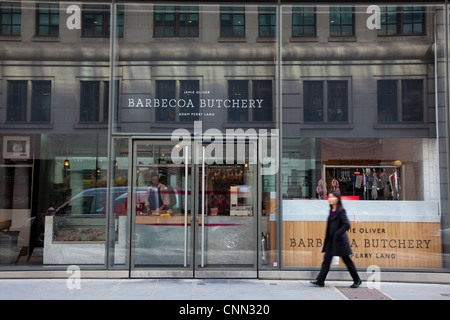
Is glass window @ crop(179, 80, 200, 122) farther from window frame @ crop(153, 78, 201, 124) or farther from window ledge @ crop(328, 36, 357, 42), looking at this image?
window ledge @ crop(328, 36, 357, 42)

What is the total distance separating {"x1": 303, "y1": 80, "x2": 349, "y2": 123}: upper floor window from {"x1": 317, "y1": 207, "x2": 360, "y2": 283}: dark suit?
2058 millimetres

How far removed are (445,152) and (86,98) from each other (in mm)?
7169

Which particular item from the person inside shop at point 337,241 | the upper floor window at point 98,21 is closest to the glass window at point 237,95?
the person inside shop at point 337,241

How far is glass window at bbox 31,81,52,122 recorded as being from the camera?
8.88 m

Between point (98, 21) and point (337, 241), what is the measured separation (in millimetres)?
6252

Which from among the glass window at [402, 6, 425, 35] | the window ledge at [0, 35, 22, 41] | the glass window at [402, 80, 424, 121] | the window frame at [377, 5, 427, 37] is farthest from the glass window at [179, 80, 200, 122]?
the glass window at [402, 6, 425, 35]

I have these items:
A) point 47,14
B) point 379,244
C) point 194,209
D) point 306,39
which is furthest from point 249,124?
point 47,14

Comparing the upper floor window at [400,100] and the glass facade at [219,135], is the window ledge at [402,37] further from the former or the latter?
the upper floor window at [400,100]

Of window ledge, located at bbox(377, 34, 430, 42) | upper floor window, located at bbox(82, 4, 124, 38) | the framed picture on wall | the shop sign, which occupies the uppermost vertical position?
upper floor window, located at bbox(82, 4, 124, 38)

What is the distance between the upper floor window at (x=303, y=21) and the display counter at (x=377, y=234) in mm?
3407

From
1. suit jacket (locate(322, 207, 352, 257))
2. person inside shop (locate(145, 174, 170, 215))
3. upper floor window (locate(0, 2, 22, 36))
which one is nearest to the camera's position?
suit jacket (locate(322, 207, 352, 257))

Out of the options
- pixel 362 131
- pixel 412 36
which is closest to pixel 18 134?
pixel 362 131

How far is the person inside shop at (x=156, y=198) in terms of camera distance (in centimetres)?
878
